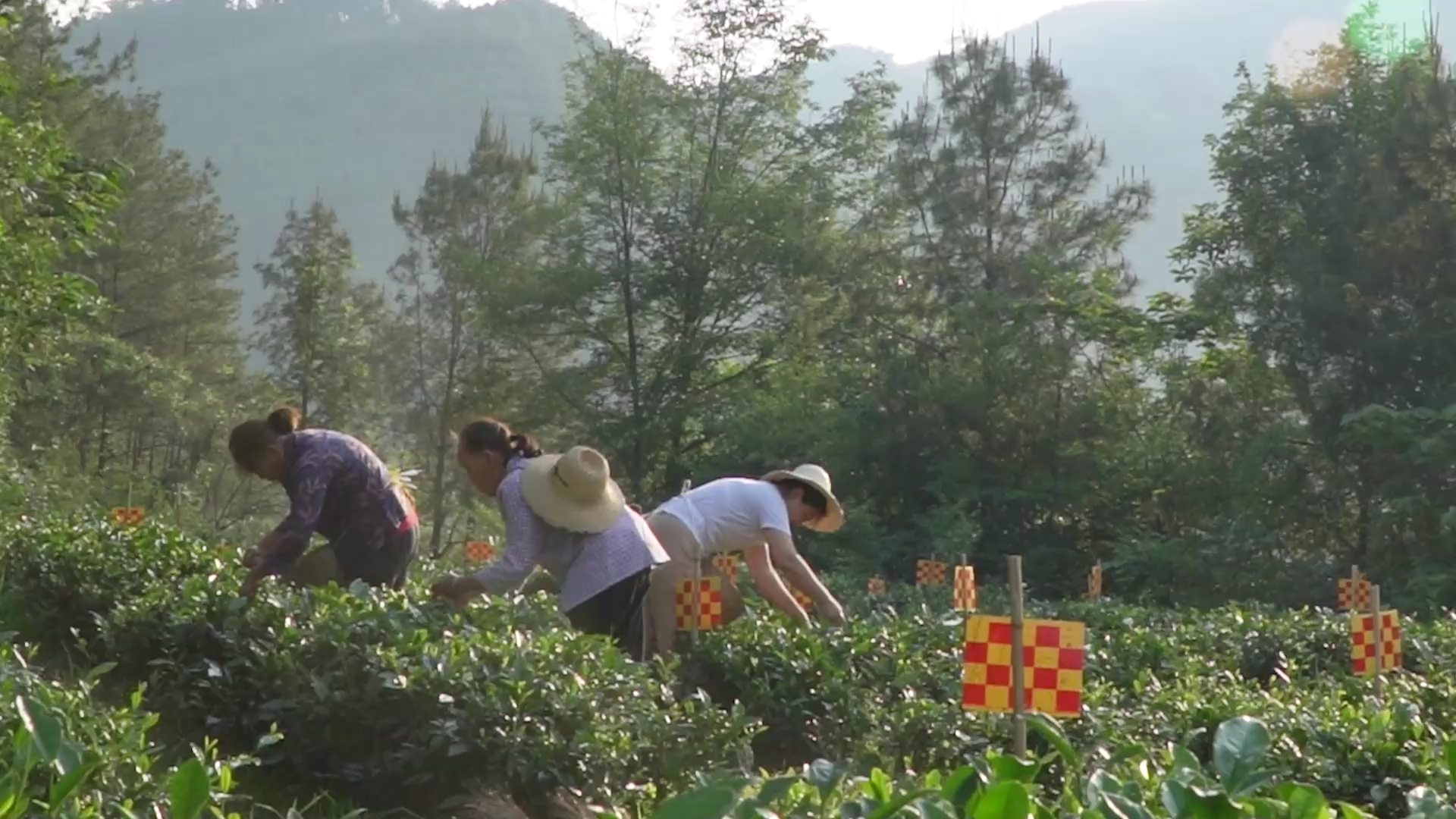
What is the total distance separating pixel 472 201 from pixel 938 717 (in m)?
32.4

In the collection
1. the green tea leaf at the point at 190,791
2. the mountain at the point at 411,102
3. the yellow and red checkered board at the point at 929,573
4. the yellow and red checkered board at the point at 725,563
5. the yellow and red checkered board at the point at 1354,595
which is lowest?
the yellow and red checkered board at the point at 929,573

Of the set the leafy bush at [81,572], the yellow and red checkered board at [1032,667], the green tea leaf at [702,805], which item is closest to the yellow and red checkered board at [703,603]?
the leafy bush at [81,572]

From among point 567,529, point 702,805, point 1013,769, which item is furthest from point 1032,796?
point 567,529

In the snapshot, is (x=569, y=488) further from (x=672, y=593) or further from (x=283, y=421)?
(x=283, y=421)

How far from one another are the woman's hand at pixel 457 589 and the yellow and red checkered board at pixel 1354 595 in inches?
220

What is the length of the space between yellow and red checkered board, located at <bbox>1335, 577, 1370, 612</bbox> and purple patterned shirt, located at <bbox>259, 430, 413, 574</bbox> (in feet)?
18.2

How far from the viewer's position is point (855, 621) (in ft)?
24.4

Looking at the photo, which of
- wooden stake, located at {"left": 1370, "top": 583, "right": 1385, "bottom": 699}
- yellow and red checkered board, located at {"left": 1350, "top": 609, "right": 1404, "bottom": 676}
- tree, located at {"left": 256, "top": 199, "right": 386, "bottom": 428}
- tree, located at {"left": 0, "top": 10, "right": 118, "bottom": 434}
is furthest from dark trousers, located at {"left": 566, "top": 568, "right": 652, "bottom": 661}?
tree, located at {"left": 256, "top": 199, "right": 386, "bottom": 428}

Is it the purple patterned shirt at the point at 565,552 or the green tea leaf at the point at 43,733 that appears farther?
the purple patterned shirt at the point at 565,552

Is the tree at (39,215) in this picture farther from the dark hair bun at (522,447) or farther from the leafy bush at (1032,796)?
the leafy bush at (1032,796)

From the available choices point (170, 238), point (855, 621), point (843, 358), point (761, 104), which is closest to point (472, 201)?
point (170, 238)

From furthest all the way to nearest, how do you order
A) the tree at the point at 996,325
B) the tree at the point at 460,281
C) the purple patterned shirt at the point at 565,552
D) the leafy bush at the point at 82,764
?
1. the tree at the point at 460,281
2. the tree at the point at 996,325
3. the purple patterned shirt at the point at 565,552
4. the leafy bush at the point at 82,764

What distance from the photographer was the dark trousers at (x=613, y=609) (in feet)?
21.5

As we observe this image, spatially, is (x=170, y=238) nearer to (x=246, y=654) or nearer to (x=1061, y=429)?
(x=1061, y=429)
